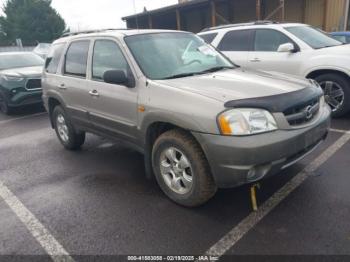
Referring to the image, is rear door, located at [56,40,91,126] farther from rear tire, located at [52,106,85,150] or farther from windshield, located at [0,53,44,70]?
windshield, located at [0,53,44,70]

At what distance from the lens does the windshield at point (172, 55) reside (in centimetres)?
352

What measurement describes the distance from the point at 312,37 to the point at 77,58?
4.46m

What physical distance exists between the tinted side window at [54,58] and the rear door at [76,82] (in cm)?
24

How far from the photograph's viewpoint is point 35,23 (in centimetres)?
4378

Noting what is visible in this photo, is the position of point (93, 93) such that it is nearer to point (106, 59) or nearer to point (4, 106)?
point (106, 59)

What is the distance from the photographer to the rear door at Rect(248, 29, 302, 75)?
597 cm

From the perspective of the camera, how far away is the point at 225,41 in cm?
703

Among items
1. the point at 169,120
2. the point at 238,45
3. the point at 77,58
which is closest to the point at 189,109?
the point at 169,120

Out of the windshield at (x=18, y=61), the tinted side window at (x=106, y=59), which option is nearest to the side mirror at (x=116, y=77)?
→ the tinted side window at (x=106, y=59)

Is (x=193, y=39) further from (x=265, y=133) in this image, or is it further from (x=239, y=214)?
(x=239, y=214)

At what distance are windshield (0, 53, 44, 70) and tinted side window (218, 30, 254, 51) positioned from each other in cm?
568

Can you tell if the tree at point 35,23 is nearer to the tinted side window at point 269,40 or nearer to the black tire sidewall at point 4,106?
the black tire sidewall at point 4,106

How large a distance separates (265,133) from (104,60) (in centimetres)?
232

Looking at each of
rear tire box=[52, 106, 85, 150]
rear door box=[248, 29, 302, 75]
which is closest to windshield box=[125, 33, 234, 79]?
rear tire box=[52, 106, 85, 150]
